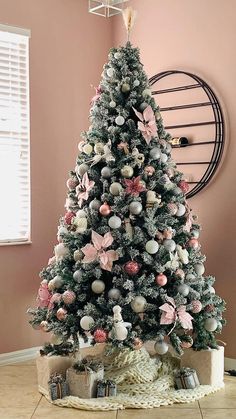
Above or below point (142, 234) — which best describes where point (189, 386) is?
below

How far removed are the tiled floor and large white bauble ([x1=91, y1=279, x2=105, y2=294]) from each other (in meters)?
0.62

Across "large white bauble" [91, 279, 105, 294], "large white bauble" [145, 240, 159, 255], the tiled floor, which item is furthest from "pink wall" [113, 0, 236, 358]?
"large white bauble" [91, 279, 105, 294]

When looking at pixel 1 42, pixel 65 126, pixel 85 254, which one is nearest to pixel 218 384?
pixel 85 254

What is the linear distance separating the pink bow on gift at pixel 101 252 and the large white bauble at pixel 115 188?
225 millimetres

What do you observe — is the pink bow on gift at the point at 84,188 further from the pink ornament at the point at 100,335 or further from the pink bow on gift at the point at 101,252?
the pink ornament at the point at 100,335

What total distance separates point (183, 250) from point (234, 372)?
865 millimetres

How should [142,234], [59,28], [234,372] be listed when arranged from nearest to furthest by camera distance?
[142,234], [234,372], [59,28]

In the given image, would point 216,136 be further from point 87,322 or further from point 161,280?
point 87,322

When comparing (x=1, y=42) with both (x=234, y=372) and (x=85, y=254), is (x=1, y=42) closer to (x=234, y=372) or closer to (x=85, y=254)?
(x=85, y=254)

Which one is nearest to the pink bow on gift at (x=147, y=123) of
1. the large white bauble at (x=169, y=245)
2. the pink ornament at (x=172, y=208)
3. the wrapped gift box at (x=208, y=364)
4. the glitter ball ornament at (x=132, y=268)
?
the pink ornament at (x=172, y=208)

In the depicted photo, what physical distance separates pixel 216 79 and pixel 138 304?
1.55 m

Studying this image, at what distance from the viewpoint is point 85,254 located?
3414 millimetres

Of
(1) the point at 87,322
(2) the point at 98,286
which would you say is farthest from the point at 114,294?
(1) the point at 87,322

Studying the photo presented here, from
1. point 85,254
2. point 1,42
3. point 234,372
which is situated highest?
point 1,42
